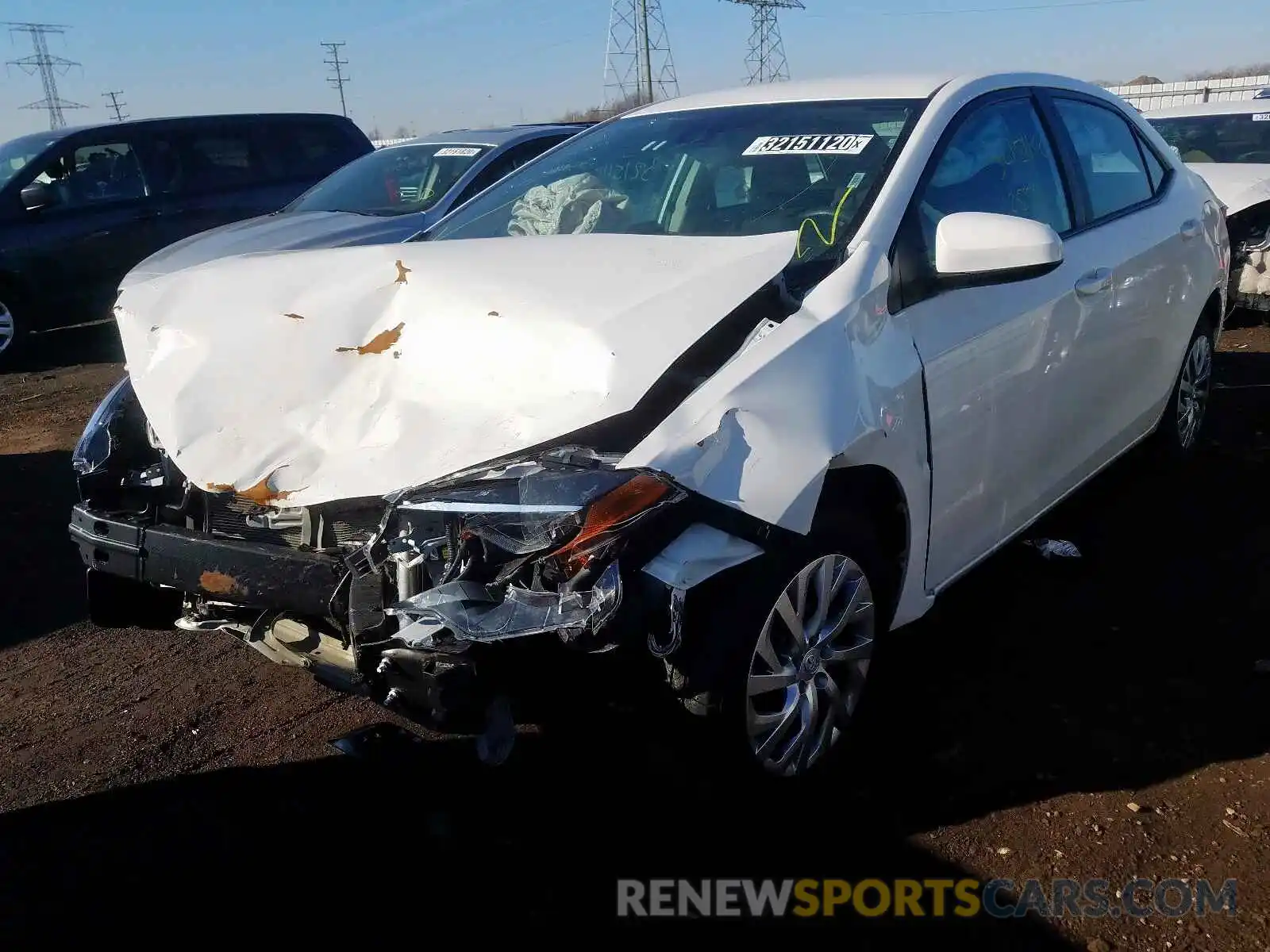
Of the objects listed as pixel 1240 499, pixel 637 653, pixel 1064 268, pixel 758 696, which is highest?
pixel 1064 268

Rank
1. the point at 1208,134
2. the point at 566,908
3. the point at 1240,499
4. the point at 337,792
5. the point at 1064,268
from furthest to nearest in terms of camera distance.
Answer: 1. the point at 1208,134
2. the point at 1240,499
3. the point at 1064,268
4. the point at 337,792
5. the point at 566,908

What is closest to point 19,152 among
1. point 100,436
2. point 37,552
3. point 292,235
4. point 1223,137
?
point 292,235

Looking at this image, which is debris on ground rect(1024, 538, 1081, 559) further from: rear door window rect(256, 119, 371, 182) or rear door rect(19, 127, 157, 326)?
rear door rect(19, 127, 157, 326)

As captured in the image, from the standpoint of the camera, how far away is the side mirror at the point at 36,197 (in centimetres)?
862

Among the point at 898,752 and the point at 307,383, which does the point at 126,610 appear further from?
the point at 898,752

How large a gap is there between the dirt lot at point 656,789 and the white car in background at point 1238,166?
4.82m

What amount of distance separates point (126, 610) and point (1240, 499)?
4443mm

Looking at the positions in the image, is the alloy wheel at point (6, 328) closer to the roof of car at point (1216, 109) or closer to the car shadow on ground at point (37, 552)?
the car shadow on ground at point (37, 552)

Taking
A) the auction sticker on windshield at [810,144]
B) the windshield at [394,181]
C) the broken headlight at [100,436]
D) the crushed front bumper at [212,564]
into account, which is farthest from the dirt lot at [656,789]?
the windshield at [394,181]

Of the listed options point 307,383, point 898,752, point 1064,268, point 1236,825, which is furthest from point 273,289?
point 1236,825

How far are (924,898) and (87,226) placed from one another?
9188 millimetres

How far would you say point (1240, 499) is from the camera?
4.75 metres

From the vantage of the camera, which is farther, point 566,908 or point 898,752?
point 898,752

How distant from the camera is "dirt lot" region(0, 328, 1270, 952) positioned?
249 centimetres
